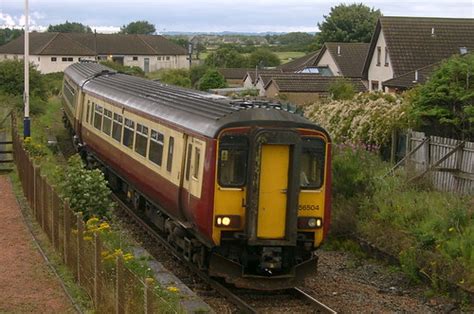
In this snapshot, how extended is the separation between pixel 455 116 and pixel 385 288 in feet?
23.3

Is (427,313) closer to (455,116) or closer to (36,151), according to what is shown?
(455,116)

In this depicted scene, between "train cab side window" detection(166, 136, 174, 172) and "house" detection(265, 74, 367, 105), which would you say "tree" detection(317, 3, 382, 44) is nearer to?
"house" detection(265, 74, 367, 105)

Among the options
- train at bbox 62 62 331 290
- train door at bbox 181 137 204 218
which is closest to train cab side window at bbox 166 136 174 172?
train at bbox 62 62 331 290

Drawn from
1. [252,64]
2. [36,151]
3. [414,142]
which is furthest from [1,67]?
[252,64]

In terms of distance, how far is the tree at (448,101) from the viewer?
18.8 m

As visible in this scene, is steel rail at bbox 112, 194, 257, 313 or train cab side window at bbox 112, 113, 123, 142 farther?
train cab side window at bbox 112, 113, 123, 142

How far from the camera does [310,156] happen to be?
11953mm

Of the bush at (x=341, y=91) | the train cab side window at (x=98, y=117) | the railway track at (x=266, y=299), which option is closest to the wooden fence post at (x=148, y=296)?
the railway track at (x=266, y=299)

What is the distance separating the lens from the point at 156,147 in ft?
47.8

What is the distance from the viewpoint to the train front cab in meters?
11.4

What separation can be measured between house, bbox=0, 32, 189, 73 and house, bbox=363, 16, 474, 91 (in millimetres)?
50733

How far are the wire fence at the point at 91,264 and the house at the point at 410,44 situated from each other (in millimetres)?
26051

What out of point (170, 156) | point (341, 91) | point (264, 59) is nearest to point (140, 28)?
point (264, 59)

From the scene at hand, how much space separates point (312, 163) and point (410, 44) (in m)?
29.3
